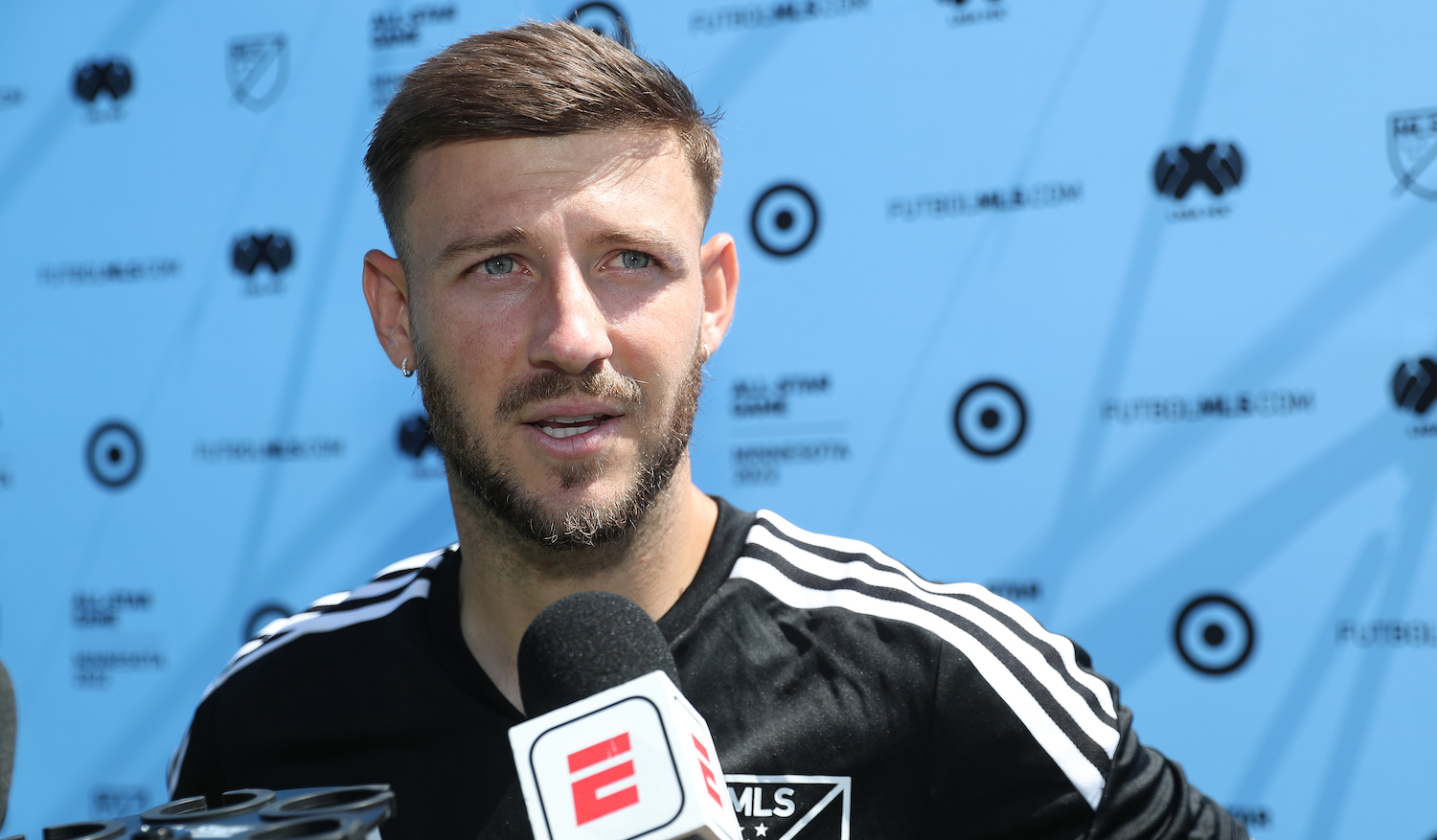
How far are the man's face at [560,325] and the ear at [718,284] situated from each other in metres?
0.14

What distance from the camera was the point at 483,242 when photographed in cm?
103

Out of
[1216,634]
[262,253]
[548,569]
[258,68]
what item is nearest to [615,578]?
[548,569]

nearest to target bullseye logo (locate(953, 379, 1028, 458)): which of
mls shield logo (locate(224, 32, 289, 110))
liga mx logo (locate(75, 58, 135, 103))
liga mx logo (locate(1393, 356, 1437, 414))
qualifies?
liga mx logo (locate(1393, 356, 1437, 414))

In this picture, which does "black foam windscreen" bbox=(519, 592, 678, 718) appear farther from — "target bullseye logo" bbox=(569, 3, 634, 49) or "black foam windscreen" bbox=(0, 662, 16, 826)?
"target bullseye logo" bbox=(569, 3, 634, 49)

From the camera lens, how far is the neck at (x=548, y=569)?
1.10 meters

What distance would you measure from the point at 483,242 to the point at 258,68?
151 centimetres

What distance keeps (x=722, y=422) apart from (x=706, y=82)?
0.63m

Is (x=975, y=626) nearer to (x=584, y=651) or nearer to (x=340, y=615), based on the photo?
(x=584, y=651)

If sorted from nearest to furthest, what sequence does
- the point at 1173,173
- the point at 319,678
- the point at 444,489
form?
the point at 319,678 < the point at 1173,173 < the point at 444,489

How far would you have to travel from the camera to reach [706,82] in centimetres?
192

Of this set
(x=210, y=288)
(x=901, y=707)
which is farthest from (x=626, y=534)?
(x=210, y=288)

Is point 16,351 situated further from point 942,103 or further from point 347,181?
point 942,103

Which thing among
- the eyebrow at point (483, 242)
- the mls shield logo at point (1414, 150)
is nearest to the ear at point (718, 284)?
the eyebrow at point (483, 242)

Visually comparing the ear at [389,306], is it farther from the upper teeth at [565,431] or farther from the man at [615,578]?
the upper teeth at [565,431]
